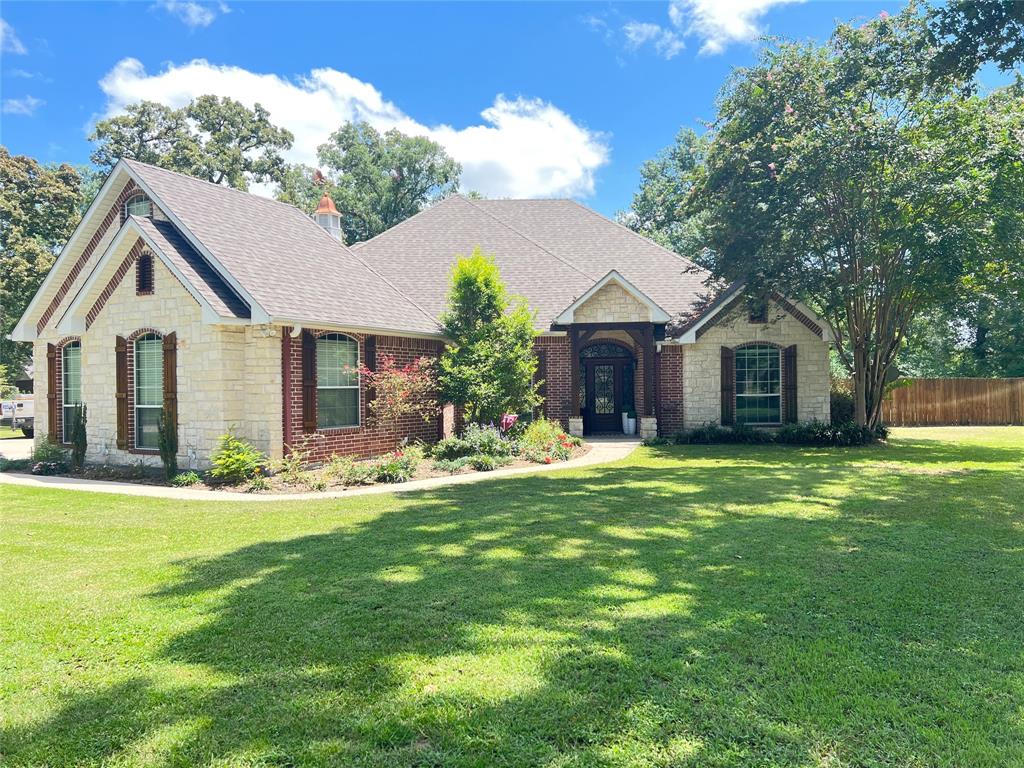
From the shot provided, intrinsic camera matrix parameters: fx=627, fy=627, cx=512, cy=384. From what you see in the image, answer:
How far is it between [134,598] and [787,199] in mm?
15384

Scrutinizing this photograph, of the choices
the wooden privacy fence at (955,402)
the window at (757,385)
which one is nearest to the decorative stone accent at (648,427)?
the window at (757,385)

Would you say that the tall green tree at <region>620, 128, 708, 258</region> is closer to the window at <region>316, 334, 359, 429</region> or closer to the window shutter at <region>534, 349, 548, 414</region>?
the window shutter at <region>534, 349, 548, 414</region>

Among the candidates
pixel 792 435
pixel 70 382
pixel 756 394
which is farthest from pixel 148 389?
pixel 792 435

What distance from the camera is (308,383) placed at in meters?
12.4

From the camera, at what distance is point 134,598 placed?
4.97m

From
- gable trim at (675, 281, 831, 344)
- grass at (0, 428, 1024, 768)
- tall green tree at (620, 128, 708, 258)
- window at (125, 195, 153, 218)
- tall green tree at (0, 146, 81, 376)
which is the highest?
tall green tree at (620, 128, 708, 258)

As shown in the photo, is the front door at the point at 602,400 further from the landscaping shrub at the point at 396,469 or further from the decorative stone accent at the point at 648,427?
the landscaping shrub at the point at 396,469

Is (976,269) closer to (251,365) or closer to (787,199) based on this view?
(787,199)

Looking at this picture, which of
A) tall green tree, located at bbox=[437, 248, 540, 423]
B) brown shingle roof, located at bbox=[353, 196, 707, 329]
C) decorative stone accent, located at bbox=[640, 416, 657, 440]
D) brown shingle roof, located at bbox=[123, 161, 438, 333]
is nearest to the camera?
brown shingle roof, located at bbox=[123, 161, 438, 333]

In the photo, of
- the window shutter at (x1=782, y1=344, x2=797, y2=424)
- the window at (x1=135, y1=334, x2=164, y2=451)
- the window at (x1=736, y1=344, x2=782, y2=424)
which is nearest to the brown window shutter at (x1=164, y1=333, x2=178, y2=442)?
the window at (x1=135, y1=334, x2=164, y2=451)

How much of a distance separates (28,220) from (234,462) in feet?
73.0

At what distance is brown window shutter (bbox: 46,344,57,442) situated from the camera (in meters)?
14.7

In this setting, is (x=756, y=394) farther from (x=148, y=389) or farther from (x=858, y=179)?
(x=148, y=389)

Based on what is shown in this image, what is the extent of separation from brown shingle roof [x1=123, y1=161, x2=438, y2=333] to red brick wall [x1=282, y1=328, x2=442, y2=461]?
503 mm
